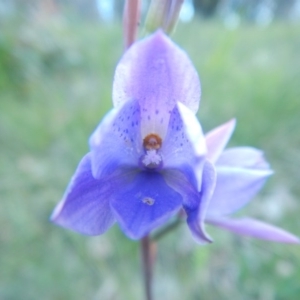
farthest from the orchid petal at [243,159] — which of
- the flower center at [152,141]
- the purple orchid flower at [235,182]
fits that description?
the flower center at [152,141]

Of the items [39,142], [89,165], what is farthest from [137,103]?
[39,142]

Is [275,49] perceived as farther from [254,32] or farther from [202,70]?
[202,70]

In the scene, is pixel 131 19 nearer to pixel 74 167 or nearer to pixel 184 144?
pixel 184 144

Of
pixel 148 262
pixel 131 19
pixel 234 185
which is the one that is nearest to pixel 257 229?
pixel 234 185

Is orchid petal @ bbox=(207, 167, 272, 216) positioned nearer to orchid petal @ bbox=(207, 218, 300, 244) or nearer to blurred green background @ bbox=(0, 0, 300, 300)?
orchid petal @ bbox=(207, 218, 300, 244)

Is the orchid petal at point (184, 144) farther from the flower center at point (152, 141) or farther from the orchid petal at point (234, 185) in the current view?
the orchid petal at point (234, 185)

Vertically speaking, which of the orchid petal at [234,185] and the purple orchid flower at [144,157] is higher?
the purple orchid flower at [144,157]

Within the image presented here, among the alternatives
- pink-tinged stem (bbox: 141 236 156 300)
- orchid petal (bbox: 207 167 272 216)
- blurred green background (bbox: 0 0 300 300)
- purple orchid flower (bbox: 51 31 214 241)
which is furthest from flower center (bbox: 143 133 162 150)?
blurred green background (bbox: 0 0 300 300)
